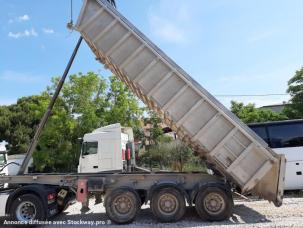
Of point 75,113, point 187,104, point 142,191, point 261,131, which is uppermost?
point 75,113

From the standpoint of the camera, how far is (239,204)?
10.9 metres

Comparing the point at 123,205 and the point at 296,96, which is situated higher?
the point at 296,96

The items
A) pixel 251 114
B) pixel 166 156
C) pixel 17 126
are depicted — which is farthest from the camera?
pixel 17 126

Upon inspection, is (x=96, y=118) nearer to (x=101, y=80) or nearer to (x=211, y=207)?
(x=101, y=80)

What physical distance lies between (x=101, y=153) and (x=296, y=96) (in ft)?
75.7

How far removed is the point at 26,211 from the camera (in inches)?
346

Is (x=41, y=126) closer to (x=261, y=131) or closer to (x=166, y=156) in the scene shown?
(x=261, y=131)

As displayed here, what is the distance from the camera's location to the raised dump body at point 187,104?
26.7ft

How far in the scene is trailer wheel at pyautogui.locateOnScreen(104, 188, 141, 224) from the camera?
8703 millimetres

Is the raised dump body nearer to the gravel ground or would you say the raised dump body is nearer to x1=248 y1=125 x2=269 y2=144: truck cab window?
the gravel ground

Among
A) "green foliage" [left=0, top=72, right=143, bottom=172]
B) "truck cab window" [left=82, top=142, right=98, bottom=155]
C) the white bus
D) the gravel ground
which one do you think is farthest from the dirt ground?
"green foliage" [left=0, top=72, right=143, bottom=172]

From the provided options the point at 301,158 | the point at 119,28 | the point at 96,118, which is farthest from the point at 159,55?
the point at 96,118

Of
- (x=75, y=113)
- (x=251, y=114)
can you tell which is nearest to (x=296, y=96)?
(x=251, y=114)

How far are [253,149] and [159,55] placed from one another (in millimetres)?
3351
